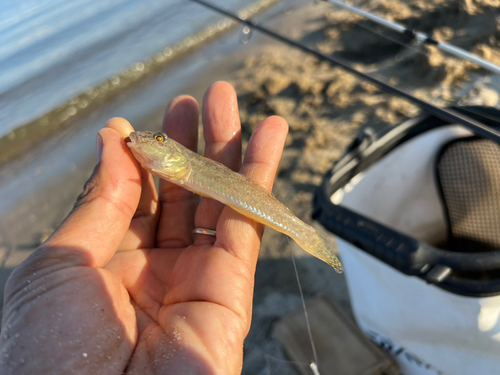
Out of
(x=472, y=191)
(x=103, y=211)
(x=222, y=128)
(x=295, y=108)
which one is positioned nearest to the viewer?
(x=103, y=211)

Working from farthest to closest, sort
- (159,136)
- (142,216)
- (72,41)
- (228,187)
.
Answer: (72,41), (142,216), (159,136), (228,187)

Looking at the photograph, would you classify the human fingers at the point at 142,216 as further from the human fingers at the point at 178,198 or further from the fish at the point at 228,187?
the fish at the point at 228,187

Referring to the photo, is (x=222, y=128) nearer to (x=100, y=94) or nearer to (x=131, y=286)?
(x=131, y=286)

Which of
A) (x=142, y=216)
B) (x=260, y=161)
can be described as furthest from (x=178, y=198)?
(x=260, y=161)

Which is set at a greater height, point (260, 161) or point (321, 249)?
point (260, 161)

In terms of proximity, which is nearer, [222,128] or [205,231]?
[205,231]

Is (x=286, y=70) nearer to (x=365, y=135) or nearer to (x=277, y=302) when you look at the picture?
(x=365, y=135)

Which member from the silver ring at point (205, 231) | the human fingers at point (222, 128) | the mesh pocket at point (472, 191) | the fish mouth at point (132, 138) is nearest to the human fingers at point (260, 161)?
the silver ring at point (205, 231)

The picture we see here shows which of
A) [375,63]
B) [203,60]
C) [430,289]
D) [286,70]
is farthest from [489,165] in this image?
[203,60]
